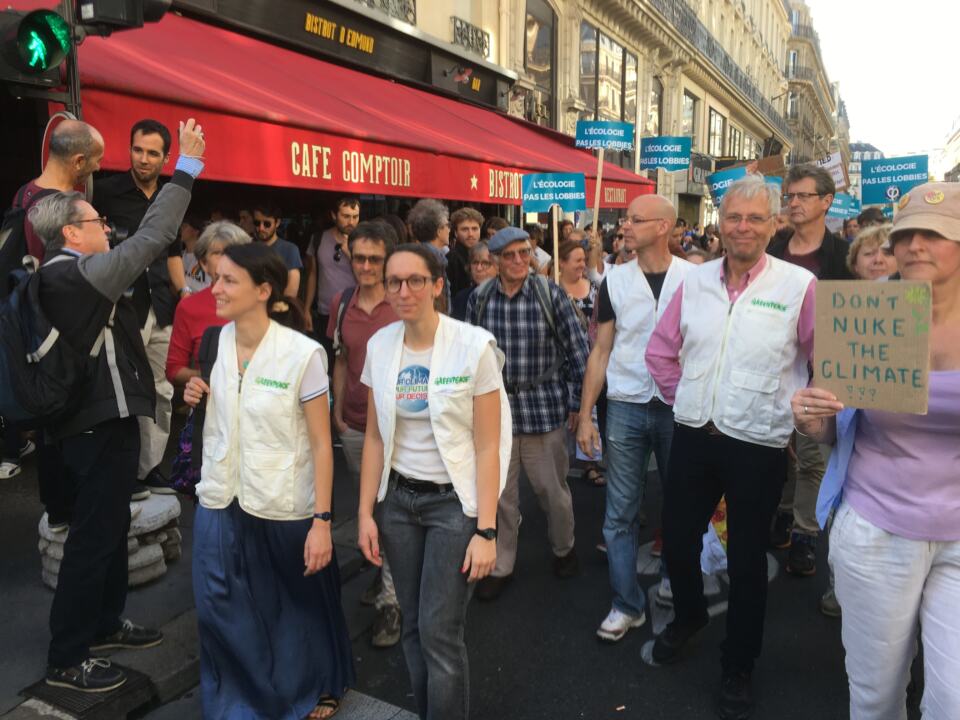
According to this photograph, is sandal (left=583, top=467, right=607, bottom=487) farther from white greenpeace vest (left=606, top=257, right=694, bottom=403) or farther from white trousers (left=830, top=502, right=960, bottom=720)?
white trousers (left=830, top=502, right=960, bottom=720)

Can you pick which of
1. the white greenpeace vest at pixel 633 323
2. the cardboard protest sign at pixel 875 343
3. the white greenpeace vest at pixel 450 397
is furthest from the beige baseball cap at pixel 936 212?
the white greenpeace vest at pixel 633 323

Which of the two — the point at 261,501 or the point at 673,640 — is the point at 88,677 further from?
the point at 673,640

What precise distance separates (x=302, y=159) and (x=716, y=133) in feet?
104

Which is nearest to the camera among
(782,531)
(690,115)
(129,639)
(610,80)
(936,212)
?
(936,212)

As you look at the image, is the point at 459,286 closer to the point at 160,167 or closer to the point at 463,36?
the point at 160,167

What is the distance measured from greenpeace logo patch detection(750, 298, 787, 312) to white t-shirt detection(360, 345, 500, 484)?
104 centimetres

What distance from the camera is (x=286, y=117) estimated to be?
511cm

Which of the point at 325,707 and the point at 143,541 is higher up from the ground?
the point at 143,541

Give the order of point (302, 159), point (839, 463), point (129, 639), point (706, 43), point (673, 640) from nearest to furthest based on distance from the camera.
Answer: point (839, 463), point (129, 639), point (673, 640), point (302, 159), point (706, 43)

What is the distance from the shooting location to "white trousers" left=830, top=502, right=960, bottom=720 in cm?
203

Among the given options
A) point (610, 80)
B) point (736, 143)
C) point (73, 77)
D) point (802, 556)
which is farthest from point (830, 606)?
point (736, 143)

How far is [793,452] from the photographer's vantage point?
171 inches

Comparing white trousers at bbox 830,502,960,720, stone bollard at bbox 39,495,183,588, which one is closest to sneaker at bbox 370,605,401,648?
stone bollard at bbox 39,495,183,588

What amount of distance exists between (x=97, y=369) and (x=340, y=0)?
7.58 meters
